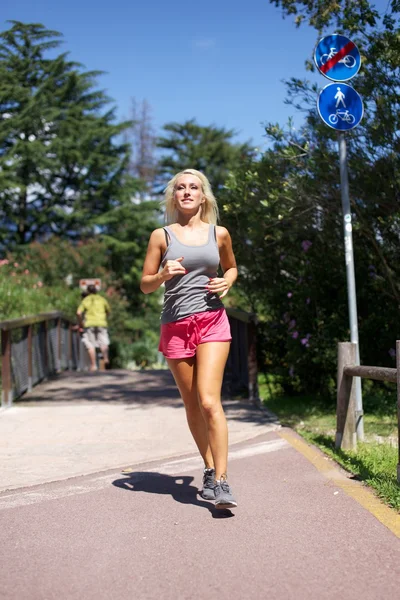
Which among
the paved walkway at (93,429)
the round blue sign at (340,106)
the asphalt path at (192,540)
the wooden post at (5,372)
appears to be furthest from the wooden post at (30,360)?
the round blue sign at (340,106)

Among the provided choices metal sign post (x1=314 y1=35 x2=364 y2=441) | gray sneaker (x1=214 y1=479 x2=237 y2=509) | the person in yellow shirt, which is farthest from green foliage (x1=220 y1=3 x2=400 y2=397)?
the person in yellow shirt

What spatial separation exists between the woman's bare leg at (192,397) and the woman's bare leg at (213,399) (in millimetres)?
146

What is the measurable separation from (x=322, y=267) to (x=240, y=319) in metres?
1.60

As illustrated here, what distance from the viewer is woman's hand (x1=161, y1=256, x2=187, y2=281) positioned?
4488 millimetres

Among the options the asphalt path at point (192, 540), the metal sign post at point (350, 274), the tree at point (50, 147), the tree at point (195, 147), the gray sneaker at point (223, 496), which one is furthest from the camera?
the tree at point (195, 147)

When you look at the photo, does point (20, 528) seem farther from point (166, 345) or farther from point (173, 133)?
point (173, 133)

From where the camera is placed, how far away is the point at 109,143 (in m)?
38.0

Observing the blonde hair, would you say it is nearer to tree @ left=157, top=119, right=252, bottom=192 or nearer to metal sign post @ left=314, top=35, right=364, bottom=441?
metal sign post @ left=314, top=35, right=364, bottom=441

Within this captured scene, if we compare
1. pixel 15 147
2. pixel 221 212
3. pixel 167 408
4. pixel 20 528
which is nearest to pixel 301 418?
pixel 167 408

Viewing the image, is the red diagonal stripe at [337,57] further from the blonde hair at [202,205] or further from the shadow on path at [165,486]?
the shadow on path at [165,486]

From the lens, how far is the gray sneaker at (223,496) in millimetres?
4363

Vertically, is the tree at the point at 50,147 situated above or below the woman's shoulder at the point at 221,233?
above

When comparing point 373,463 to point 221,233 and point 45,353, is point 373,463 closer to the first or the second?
point 221,233

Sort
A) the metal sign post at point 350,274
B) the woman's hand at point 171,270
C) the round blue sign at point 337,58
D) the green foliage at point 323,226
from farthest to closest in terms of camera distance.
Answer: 1. the green foliage at point 323,226
2. the round blue sign at point 337,58
3. the metal sign post at point 350,274
4. the woman's hand at point 171,270
